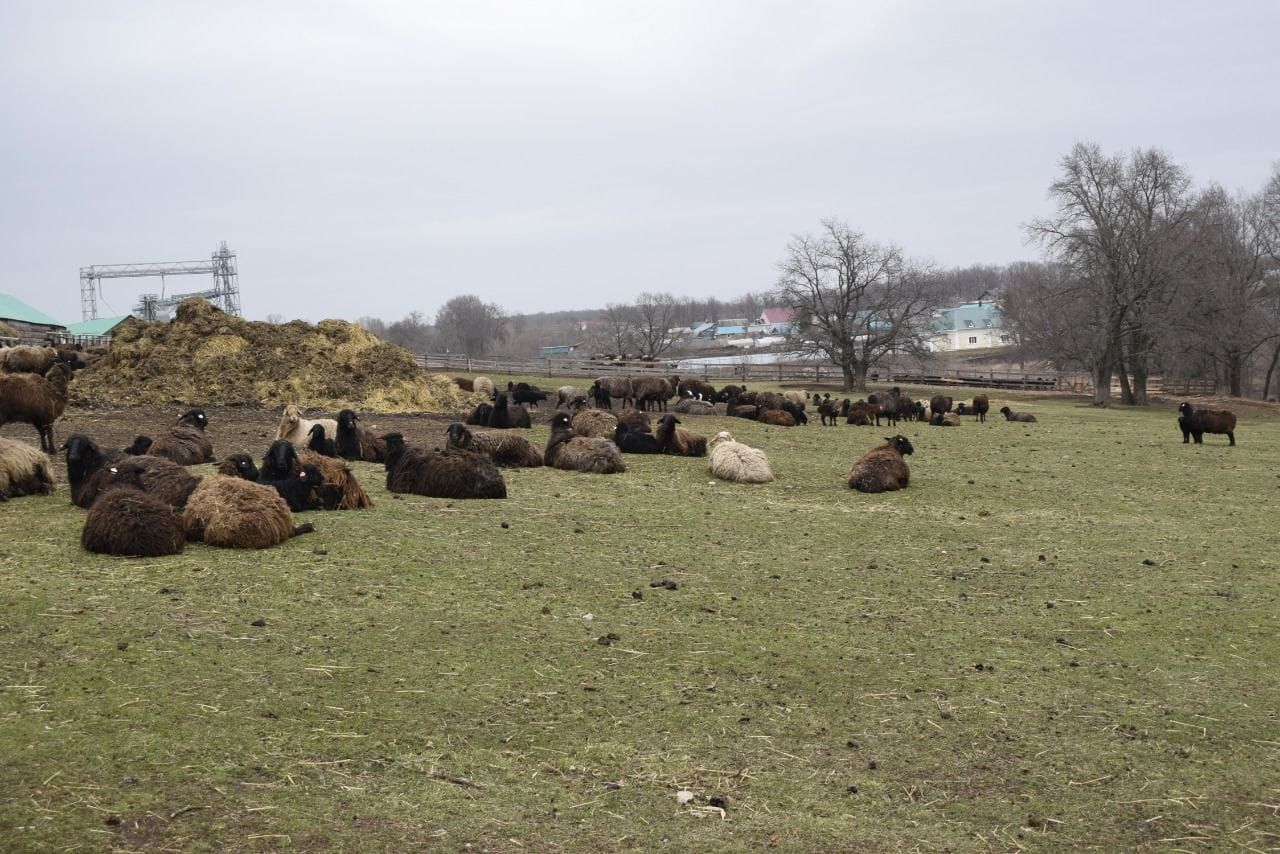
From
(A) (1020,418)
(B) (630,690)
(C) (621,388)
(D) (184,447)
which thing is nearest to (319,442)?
(D) (184,447)

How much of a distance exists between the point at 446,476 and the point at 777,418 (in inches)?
685

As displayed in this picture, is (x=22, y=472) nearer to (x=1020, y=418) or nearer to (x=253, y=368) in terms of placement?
(x=253, y=368)

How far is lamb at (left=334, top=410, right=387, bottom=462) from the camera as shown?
16625 mm

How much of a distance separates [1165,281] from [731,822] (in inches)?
2022

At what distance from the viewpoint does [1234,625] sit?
8.46m

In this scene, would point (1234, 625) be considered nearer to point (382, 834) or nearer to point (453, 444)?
point (382, 834)

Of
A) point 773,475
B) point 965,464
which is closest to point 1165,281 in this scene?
point 965,464

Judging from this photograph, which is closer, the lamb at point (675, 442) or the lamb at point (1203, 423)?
the lamb at point (675, 442)

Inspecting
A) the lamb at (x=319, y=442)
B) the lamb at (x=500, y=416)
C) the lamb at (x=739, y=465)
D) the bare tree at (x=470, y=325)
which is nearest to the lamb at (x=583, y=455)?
the lamb at (x=739, y=465)

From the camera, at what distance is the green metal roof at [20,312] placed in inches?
2889

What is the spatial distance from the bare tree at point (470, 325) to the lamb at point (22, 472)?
336 ft

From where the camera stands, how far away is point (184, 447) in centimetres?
1521

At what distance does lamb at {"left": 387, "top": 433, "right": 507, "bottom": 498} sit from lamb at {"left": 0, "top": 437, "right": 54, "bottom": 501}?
13.2 feet

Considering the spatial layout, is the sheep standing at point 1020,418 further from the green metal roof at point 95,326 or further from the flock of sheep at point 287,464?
the green metal roof at point 95,326
